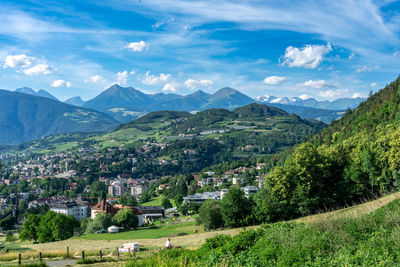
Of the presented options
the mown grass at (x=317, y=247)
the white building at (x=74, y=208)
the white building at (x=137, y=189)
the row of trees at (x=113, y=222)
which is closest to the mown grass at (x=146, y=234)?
the row of trees at (x=113, y=222)

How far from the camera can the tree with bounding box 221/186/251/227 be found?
35344 mm

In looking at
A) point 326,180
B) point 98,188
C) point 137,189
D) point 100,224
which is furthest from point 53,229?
point 137,189

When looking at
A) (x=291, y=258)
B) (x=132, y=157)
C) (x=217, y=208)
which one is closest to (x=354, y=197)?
(x=217, y=208)

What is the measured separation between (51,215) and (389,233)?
54404 mm

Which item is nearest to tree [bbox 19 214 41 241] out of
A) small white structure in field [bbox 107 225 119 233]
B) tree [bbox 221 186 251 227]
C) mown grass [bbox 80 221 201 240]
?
small white structure in field [bbox 107 225 119 233]

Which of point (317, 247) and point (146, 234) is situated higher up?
point (317, 247)

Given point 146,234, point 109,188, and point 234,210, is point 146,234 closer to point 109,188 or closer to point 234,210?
point 234,210

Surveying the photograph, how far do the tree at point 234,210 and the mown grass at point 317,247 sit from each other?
22.0m

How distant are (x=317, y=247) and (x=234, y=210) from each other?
25194 millimetres

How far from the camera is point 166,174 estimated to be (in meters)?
162

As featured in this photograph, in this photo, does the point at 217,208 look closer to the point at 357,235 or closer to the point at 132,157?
the point at 357,235

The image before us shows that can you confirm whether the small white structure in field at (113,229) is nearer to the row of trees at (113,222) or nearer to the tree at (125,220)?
the row of trees at (113,222)

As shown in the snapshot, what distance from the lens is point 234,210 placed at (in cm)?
3516

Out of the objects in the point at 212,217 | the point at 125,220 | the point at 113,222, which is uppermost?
the point at 212,217
